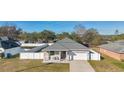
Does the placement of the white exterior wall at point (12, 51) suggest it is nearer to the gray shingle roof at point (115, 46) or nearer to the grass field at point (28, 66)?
the grass field at point (28, 66)

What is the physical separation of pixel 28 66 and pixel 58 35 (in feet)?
8.45

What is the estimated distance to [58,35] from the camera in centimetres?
1210

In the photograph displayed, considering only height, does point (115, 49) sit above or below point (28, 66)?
above

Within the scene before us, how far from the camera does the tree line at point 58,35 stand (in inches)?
464

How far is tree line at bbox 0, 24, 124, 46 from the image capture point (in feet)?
38.7

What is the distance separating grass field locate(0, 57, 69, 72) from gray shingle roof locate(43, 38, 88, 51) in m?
1.54

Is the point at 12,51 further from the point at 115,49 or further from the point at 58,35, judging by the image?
the point at 115,49

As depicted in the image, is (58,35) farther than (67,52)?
No

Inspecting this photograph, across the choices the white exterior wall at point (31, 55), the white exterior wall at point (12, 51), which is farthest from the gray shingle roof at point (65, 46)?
the white exterior wall at point (12, 51)

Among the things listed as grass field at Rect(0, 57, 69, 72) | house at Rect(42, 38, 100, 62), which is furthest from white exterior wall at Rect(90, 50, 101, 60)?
grass field at Rect(0, 57, 69, 72)

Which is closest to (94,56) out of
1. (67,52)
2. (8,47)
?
(67,52)
